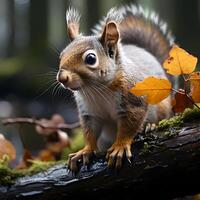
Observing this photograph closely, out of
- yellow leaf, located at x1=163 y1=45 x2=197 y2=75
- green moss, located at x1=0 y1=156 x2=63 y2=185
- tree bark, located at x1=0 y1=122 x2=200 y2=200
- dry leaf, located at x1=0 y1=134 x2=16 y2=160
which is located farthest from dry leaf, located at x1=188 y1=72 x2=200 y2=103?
dry leaf, located at x1=0 y1=134 x2=16 y2=160

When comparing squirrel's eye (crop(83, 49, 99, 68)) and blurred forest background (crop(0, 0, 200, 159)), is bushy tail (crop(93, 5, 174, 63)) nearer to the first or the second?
squirrel's eye (crop(83, 49, 99, 68))

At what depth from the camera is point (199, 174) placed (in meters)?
1.90

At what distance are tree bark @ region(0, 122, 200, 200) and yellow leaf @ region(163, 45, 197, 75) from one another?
205mm

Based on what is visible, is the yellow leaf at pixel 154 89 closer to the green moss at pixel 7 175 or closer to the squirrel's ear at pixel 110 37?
the squirrel's ear at pixel 110 37

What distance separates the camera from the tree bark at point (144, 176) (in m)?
1.92

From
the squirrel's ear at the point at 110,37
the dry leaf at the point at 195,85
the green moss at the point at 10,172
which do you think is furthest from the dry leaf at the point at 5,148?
the dry leaf at the point at 195,85

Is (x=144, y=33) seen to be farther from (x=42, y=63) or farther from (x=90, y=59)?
(x=42, y=63)

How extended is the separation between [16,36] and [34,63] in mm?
Result: 4319

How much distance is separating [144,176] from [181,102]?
39 centimetres

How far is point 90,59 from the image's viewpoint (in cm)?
211

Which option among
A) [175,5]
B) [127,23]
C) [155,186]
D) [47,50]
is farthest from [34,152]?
[47,50]

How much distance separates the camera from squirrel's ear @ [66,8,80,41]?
93.0 inches

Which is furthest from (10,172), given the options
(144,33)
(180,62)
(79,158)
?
(144,33)

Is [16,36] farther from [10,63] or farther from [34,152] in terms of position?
[34,152]
